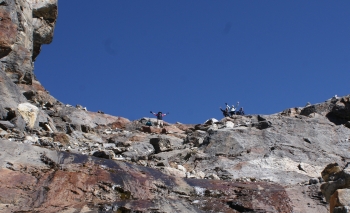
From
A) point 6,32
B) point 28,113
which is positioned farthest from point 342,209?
point 6,32

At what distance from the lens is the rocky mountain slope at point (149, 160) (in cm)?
1043

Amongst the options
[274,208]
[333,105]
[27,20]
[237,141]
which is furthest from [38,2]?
[274,208]

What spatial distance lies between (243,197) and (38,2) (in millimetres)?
19826

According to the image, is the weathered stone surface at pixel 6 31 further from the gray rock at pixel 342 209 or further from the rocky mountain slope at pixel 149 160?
the gray rock at pixel 342 209

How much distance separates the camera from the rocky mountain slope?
10430mm

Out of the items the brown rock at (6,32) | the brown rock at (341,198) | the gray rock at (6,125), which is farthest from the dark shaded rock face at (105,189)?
the brown rock at (6,32)

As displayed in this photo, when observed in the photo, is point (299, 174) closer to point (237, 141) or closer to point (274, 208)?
point (237, 141)

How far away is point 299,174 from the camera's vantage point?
1605 cm

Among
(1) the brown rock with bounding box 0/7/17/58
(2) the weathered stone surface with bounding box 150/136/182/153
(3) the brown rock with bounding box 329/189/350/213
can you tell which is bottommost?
(3) the brown rock with bounding box 329/189/350/213

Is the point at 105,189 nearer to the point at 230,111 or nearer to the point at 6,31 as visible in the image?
the point at 6,31

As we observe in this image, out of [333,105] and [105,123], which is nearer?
[333,105]

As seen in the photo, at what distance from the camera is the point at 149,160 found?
16.1m

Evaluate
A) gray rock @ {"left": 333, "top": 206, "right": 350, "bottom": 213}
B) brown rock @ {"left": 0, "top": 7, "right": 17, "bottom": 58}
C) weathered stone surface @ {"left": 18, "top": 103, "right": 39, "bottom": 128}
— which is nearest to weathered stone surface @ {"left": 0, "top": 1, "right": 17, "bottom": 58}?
brown rock @ {"left": 0, "top": 7, "right": 17, "bottom": 58}

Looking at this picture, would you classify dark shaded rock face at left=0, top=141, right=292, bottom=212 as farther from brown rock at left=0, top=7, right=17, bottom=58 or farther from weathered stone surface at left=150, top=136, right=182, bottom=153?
brown rock at left=0, top=7, right=17, bottom=58
